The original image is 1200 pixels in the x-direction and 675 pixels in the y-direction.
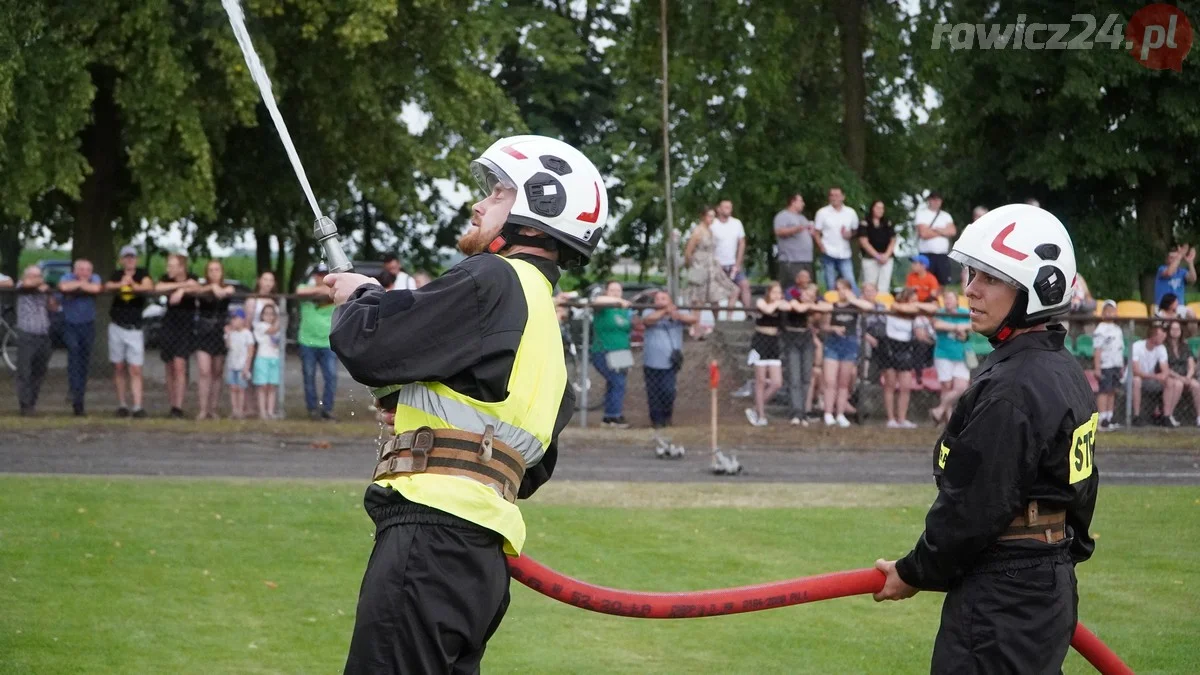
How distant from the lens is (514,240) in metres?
4.50

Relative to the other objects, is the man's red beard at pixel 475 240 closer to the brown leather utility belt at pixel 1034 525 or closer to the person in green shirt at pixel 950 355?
the brown leather utility belt at pixel 1034 525

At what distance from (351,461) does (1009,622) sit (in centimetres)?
1148

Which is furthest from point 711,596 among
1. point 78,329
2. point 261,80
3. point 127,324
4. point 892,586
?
point 78,329

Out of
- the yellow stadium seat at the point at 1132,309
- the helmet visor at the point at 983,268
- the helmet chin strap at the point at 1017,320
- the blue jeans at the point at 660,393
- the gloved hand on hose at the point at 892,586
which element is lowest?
the blue jeans at the point at 660,393

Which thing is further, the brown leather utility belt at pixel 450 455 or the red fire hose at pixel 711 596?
the red fire hose at pixel 711 596

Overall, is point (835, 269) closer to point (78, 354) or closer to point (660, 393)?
point (660, 393)

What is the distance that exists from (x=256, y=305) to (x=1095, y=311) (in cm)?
1107

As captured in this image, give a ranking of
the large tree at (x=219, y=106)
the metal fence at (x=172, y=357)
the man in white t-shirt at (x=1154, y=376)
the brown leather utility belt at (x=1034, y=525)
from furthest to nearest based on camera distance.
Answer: the large tree at (x=219, y=106)
the man in white t-shirt at (x=1154, y=376)
the metal fence at (x=172, y=357)
the brown leather utility belt at (x=1034, y=525)

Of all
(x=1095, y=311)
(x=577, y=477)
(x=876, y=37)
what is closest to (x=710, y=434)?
(x=577, y=477)

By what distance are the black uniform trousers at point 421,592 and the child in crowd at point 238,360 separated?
44.3 ft

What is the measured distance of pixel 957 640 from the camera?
4.67 metres

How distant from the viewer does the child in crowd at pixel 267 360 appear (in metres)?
17.5

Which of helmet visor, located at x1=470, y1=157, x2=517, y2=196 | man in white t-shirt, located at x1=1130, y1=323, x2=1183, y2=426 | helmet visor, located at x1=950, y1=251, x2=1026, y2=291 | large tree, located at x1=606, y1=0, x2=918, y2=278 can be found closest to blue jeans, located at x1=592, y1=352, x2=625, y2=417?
man in white t-shirt, located at x1=1130, y1=323, x2=1183, y2=426

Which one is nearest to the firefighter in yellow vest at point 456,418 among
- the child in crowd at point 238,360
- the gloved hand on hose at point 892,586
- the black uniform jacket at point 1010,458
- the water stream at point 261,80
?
the water stream at point 261,80
